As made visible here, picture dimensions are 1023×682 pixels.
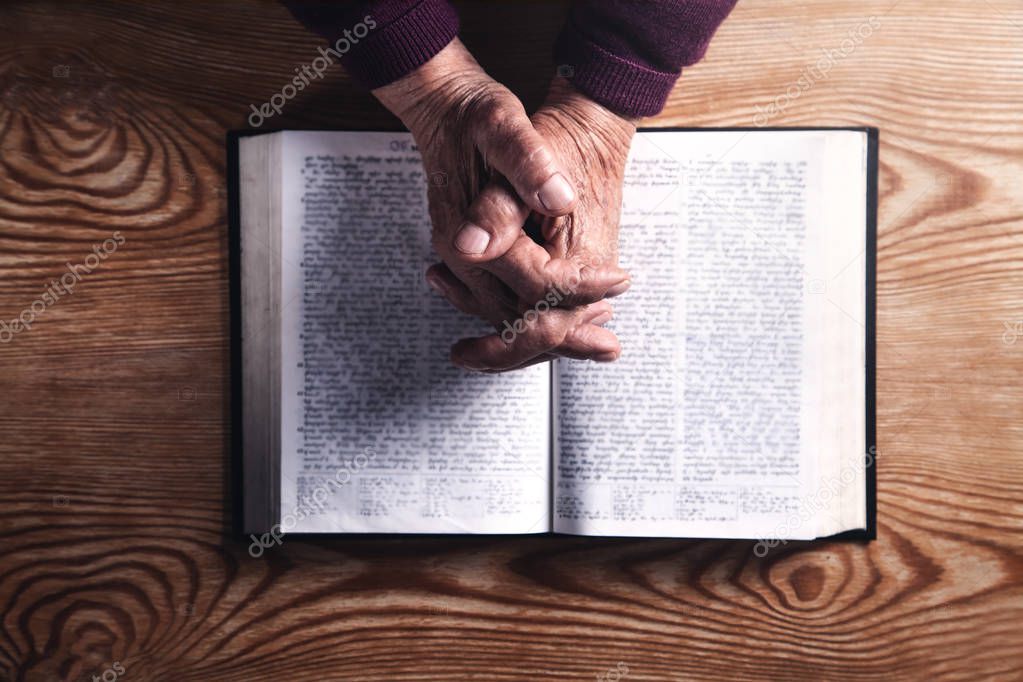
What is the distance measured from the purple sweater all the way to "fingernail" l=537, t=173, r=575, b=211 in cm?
11

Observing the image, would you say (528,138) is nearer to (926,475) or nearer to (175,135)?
(175,135)

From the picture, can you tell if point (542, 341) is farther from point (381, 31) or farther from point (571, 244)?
point (381, 31)

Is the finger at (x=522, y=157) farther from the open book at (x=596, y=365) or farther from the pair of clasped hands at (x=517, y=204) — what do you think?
the open book at (x=596, y=365)

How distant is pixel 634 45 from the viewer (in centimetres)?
56

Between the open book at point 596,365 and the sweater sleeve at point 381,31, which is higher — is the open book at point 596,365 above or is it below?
below

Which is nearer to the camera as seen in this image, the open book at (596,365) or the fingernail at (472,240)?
the fingernail at (472,240)

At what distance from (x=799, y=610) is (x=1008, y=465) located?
26cm

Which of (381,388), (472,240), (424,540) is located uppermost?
(472,240)

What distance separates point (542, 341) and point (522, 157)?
0.50ft

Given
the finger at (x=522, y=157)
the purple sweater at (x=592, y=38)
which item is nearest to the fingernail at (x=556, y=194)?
the finger at (x=522, y=157)

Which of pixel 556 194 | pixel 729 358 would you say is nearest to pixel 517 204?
pixel 556 194

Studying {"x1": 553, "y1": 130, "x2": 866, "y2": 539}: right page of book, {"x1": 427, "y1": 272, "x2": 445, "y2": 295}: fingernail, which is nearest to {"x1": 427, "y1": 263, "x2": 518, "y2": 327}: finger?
{"x1": 427, "y1": 272, "x2": 445, "y2": 295}: fingernail

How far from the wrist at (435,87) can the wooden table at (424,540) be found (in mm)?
77

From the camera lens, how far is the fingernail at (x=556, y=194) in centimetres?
52
